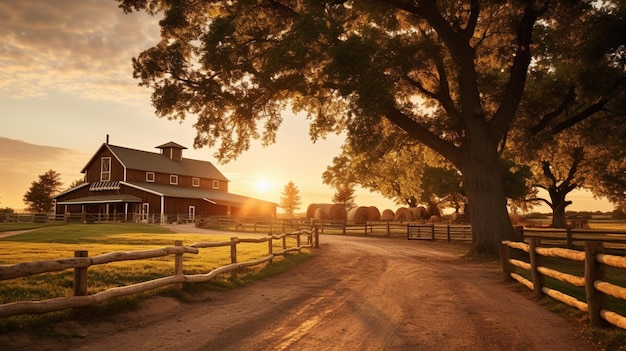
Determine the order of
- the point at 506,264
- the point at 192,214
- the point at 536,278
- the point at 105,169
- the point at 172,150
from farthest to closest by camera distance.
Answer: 1. the point at 172,150
2. the point at 192,214
3. the point at 105,169
4. the point at 506,264
5. the point at 536,278

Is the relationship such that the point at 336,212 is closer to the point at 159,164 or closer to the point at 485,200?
the point at 159,164

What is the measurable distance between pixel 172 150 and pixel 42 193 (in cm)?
3124

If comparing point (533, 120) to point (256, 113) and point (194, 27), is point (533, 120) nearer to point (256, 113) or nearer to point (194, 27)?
point (256, 113)

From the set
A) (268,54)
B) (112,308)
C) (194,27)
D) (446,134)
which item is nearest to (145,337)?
(112,308)

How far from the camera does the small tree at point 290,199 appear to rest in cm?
11812

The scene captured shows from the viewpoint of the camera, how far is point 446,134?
74.2ft

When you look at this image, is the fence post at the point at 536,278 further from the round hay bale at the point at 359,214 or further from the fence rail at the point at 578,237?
the round hay bale at the point at 359,214

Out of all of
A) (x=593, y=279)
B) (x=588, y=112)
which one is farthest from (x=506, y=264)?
(x=588, y=112)

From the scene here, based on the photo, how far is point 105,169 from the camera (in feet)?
178

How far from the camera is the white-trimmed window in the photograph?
54062 mm

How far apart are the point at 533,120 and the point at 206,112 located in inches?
638

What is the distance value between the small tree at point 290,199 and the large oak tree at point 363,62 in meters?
96.3

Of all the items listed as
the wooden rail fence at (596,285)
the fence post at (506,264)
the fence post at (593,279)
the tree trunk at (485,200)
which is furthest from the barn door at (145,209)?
the fence post at (593,279)

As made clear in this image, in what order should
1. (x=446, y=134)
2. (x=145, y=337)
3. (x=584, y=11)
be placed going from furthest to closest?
(x=446, y=134) < (x=584, y=11) < (x=145, y=337)
